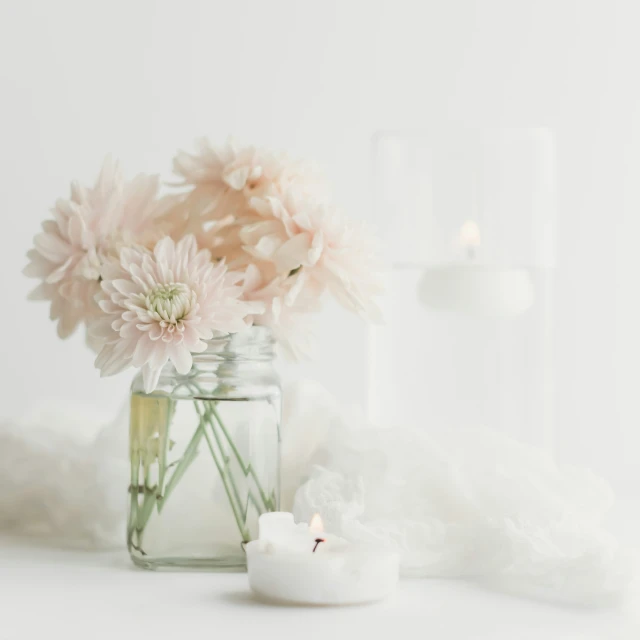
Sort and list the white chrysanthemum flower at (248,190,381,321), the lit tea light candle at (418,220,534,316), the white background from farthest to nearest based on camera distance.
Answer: the white background → the lit tea light candle at (418,220,534,316) → the white chrysanthemum flower at (248,190,381,321)

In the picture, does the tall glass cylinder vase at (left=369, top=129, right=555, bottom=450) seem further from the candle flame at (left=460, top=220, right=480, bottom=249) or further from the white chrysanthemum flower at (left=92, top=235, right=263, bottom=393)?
the white chrysanthemum flower at (left=92, top=235, right=263, bottom=393)

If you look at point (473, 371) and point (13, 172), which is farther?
point (13, 172)

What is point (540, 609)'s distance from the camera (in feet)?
2.14

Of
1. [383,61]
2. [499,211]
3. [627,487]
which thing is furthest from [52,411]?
[627,487]

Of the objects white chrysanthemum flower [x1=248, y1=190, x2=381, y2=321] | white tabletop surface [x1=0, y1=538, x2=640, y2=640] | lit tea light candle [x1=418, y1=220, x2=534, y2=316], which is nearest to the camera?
white tabletop surface [x1=0, y1=538, x2=640, y2=640]

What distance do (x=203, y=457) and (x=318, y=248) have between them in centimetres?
18

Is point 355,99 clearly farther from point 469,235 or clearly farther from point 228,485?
point 228,485

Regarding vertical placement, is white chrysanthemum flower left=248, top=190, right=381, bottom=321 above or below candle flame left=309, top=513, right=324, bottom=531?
above

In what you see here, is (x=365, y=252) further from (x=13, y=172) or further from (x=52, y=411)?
(x=13, y=172)

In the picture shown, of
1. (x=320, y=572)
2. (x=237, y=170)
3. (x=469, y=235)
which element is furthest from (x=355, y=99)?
(x=320, y=572)

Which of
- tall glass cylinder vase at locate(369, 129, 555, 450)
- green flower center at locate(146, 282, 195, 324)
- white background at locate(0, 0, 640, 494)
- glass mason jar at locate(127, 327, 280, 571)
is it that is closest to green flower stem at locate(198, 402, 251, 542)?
glass mason jar at locate(127, 327, 280, 571)

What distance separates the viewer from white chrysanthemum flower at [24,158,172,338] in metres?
0.74

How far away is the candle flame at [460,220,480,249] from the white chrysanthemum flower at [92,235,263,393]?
0.32 metres

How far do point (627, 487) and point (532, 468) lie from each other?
0.55 meters
